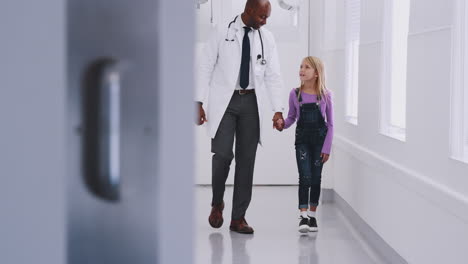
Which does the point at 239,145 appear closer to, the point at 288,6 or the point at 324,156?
the point at 324,156

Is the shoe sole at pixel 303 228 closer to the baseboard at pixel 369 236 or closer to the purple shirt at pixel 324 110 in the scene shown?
the baseboard at pixel 369 236

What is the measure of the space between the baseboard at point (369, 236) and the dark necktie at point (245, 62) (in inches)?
51.0

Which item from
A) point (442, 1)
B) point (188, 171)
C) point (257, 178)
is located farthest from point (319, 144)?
point (188, 171)

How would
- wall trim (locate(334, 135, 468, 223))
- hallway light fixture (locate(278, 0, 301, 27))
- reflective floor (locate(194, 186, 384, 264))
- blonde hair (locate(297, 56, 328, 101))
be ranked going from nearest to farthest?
wall trim (locate(334, 135, 468, 223)) → reflective floor (locate(194, 186, 384, 264)) → blonde hair (locate(297, 56, 328, 101)) → hallway light fixture (locate(278, 0, 301, 27))

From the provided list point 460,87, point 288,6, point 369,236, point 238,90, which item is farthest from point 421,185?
point 288,6

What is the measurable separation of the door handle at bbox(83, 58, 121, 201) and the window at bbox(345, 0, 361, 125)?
547 centimetres

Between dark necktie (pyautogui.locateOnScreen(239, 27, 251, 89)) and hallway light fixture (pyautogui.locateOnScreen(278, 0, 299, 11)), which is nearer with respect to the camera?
dark necktie (pyautogui.locateOnScreen(239, 27, 251, 89))

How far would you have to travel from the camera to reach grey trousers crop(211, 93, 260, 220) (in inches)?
205

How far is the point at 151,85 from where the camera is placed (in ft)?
2.04

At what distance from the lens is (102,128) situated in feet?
2.02

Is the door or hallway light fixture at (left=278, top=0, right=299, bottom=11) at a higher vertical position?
hallway light fixture at (left=278, top=0, right=299, bottom=11)

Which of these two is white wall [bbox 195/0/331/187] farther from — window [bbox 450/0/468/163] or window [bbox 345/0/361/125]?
window [bbox 450/0/468/163]

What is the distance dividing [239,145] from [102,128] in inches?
185

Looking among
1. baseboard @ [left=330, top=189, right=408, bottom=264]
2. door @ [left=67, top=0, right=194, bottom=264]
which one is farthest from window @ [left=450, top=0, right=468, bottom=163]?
door @ [left=67, top=0, right=194, bottom=264]
